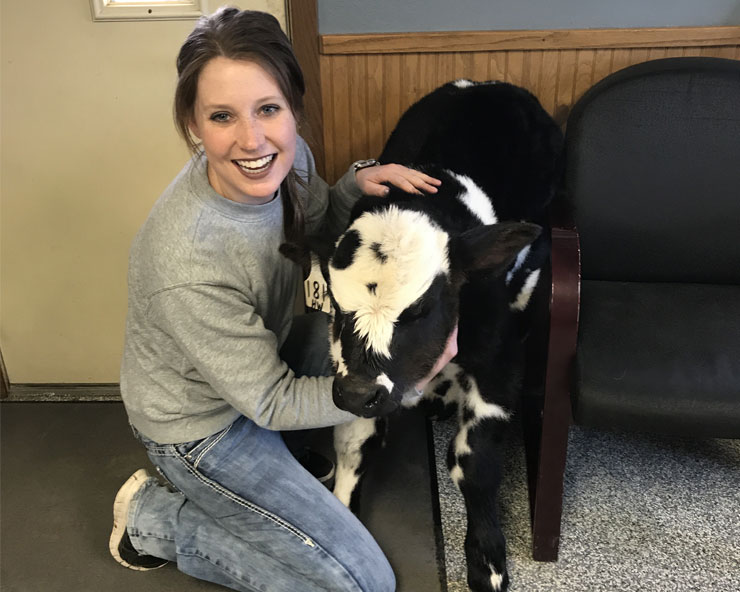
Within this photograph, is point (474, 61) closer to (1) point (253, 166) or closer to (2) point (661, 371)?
(1) point (253, 166)

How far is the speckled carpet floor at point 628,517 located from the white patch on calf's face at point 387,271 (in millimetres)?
708

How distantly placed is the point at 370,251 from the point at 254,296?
0.30 metres

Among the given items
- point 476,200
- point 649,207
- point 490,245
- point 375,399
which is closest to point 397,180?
point 476,200

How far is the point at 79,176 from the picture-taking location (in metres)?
2.02

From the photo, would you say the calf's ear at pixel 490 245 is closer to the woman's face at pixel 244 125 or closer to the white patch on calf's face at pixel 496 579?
the woman's face at pixel 244 125

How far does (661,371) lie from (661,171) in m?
0.73

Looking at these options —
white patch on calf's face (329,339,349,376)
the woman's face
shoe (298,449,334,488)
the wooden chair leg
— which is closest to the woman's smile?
the woman's face

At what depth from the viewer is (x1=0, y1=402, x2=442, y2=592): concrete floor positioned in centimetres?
153

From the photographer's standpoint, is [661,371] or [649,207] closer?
[661,371]

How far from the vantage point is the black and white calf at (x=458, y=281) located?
3.93 feet

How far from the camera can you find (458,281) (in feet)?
4.26

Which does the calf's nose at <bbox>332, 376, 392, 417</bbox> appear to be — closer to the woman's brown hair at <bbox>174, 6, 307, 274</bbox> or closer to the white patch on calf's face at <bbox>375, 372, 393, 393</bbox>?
the white patch on calf's face at <bbox>375, 372, 393, 393</bbox>

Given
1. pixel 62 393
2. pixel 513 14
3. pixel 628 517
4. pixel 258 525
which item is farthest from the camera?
pixel 62 393

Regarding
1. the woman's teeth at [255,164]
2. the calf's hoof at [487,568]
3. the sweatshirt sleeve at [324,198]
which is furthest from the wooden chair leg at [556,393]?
the woman's teeth at [255,164]
